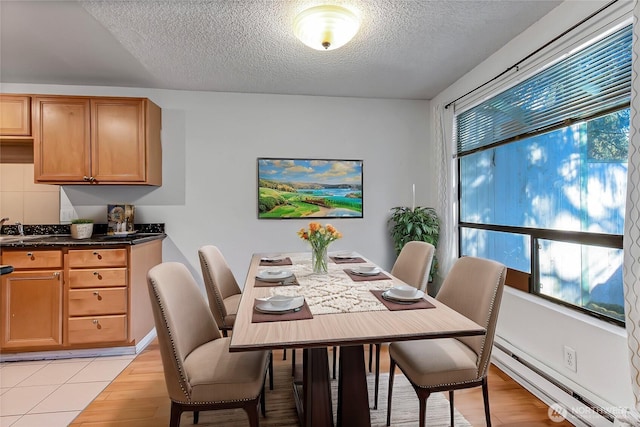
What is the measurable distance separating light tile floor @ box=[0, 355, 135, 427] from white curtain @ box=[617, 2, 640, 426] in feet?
9.69

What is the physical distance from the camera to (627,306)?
1.51 meters

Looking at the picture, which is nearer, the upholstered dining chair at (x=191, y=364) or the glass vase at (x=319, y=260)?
the upholstered dining chair at (x=191, y=364)

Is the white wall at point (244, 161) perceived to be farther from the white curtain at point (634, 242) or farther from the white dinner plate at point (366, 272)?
the white curtain at point (634, 242)

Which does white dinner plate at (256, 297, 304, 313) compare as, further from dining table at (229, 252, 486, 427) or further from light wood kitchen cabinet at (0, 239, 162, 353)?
light wood kitchen cabinet at (0, 239, 162, 353)

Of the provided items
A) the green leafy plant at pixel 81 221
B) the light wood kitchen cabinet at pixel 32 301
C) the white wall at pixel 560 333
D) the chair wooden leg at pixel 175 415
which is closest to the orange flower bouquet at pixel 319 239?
the chair wooden leg at pixel 175 415

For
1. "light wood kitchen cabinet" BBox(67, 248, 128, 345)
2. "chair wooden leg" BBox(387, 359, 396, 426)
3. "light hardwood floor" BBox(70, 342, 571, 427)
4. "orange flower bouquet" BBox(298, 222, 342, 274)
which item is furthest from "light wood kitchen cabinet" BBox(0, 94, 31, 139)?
"chair wooden leg" BBox(387, 359, 396, 426)

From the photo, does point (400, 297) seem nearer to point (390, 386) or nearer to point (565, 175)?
point (390, 386)

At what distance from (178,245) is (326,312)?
102 inches

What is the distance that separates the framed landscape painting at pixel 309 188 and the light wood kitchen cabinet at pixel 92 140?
3.87 feet

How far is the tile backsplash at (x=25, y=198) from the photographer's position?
10.3 feet

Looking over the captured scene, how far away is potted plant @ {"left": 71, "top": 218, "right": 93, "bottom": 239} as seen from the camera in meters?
2.95

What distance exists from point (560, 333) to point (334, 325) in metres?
1.68

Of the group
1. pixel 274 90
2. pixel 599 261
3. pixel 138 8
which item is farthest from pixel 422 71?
pixel 138 8

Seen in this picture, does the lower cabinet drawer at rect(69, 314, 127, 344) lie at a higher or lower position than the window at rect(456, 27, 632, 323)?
lower
